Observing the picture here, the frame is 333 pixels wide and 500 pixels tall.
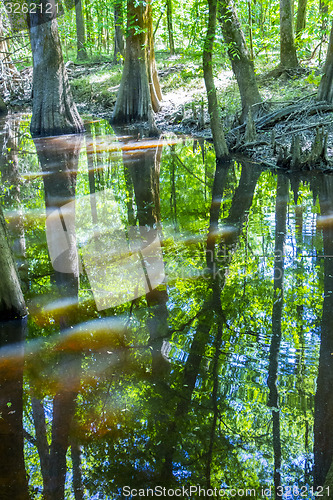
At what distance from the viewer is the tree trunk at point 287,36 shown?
646 inches

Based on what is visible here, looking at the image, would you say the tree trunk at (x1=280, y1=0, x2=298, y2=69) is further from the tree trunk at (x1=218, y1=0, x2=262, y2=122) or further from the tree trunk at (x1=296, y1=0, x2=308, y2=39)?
the tree trunk at (x1=218, y1=0, x2=262, y2=122)

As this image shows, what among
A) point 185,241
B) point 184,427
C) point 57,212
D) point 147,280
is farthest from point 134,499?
point 57,212

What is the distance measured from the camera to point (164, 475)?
3.18 metres

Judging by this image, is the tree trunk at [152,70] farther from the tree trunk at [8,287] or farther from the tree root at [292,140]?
the tree trunk at [8,287]

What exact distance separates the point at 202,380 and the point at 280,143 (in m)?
8.97

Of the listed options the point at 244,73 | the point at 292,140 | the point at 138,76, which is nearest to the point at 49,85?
the point at 138,76

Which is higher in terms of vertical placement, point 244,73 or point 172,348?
point 244,73

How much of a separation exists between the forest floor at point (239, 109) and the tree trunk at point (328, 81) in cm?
35

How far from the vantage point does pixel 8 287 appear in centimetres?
513

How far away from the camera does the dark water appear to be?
3.25 meters

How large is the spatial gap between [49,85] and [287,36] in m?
8.96

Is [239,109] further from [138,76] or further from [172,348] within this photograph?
[172,348]

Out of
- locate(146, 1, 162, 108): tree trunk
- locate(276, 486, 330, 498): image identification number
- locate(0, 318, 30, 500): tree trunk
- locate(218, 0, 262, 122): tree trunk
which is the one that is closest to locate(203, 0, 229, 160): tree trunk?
locate(218, 0, 262, 122): tree trunk

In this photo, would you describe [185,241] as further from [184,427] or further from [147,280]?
[184,427]
